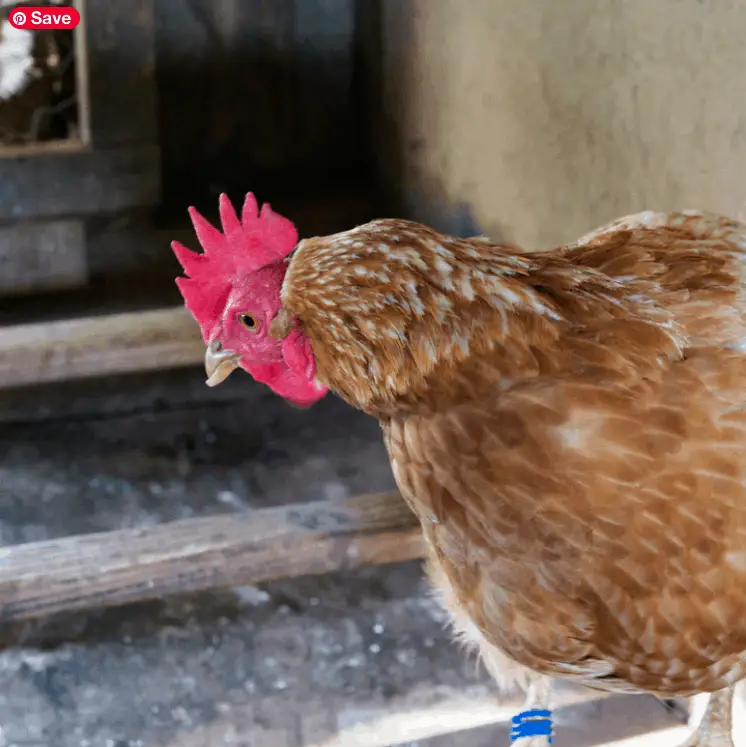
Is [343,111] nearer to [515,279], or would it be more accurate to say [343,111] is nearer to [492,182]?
[492,182]

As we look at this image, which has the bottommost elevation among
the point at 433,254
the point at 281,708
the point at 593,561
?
the point at 281,708

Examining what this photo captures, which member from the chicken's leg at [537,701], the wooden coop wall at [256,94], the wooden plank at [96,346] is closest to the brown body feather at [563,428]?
the chicken's leg at [537,701]

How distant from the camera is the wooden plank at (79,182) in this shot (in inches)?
94.1

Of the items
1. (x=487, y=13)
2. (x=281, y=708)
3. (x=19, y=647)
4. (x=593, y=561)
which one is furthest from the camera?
(x=487, y=13)

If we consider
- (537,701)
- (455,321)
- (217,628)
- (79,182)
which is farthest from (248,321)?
(79,182)

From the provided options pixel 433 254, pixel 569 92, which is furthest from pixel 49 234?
pixel 433 254

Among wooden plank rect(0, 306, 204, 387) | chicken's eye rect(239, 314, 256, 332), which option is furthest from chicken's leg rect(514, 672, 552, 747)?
wooden plank rect(0, 306, 204, 387)

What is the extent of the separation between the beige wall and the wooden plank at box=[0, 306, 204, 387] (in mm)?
821

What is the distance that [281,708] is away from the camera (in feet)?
4.94

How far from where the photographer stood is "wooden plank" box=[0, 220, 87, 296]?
248 cm

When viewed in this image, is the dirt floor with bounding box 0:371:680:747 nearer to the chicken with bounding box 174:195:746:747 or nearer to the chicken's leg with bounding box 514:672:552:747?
the chicken's leg with bounding box 514:672:552:747

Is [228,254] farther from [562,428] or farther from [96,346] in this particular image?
[96,346]

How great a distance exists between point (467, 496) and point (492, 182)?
1.43m

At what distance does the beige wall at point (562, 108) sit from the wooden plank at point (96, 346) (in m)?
0.82
